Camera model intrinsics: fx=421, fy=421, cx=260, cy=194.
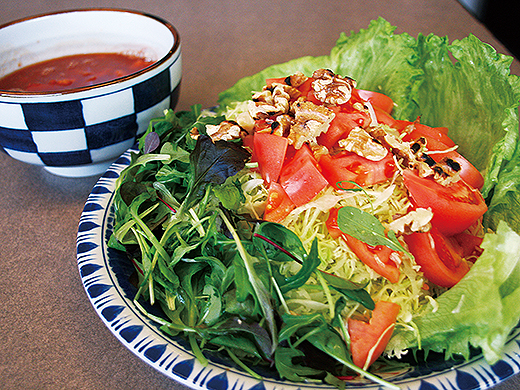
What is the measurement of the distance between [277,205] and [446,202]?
1.72ft

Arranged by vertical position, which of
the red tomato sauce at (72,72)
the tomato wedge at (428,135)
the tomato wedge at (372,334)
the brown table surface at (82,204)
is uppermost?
the tomato wedge at (428,135)

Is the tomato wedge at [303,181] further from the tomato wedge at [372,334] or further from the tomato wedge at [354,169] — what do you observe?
the tomato wedge at [372,334]

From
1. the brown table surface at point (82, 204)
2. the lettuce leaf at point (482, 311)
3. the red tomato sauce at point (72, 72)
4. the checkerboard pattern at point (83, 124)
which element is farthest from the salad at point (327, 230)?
the red tomato sauce at point (72, 72)

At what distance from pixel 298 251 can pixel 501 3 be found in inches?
191

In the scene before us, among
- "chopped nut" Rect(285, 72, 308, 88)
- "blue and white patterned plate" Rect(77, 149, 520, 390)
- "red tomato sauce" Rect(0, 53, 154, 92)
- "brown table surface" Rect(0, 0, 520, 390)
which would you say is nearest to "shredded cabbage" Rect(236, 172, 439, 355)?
"blue and white patterned plate" Rect(77, 149, 520, 390)

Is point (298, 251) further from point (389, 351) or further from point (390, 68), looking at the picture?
point (390, 68)

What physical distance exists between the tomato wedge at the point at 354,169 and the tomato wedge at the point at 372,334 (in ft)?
1.36

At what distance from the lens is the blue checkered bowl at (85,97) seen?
161 cm

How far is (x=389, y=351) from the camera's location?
117cm

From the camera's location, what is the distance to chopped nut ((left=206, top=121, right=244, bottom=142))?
1.50 metres

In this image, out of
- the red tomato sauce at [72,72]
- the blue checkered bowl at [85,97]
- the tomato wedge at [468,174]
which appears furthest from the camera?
the red tomato sauce at [72,72]

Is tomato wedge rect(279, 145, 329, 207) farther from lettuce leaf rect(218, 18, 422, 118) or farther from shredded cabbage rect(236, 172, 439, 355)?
lettuce leaf rect(218, 18, 422, 118)

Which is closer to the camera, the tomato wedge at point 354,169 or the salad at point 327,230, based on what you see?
the salad at point 327,230

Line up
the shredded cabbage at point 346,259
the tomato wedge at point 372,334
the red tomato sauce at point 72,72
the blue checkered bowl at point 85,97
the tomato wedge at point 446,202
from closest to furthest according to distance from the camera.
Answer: the tomato wedge at point 372,334, the shredded cabbage at point 346,259, the tomato wedge at point 446,202, the blue checkered bowl at point 85,97, the red tomato sauce at point 72,72
